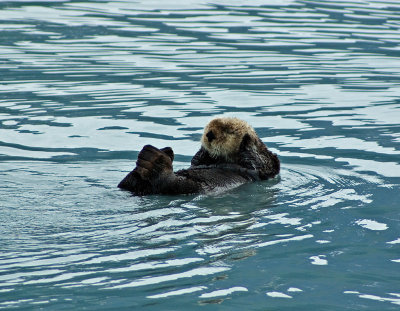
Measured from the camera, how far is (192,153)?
25.0 ft

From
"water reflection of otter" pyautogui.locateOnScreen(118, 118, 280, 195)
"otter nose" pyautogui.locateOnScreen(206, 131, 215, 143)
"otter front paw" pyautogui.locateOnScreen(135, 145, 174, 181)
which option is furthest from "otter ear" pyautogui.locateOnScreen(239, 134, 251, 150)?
"otter front paw" pyautogui.locateOnScreen(135, 145, 174, 181)

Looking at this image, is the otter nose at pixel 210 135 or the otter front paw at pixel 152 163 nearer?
the otter front paw at pixel 152 163

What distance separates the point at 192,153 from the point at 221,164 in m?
1.09

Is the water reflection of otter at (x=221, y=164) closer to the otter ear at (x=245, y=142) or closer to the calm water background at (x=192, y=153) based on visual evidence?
the otter ear at (x=245, y=142)

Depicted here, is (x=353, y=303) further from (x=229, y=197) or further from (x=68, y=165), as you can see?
(x=68, y=165)

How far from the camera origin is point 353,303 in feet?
12.8

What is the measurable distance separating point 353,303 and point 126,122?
511 centimetres

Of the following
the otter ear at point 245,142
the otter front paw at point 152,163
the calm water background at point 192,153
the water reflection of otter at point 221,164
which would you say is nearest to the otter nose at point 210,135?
the water reflection of otter at point 221,164

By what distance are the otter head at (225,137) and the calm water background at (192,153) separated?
0.38 metres

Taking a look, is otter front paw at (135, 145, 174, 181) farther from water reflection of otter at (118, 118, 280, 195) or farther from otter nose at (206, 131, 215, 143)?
otter nose at (206, 131, 215, 143)

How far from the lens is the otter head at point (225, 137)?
6391mm

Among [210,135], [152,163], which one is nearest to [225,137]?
[210,135]

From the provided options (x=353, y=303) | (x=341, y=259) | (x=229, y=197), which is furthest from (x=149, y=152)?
(x=353, y=303)

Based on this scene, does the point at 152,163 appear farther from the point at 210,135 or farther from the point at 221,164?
the point at 221,164
